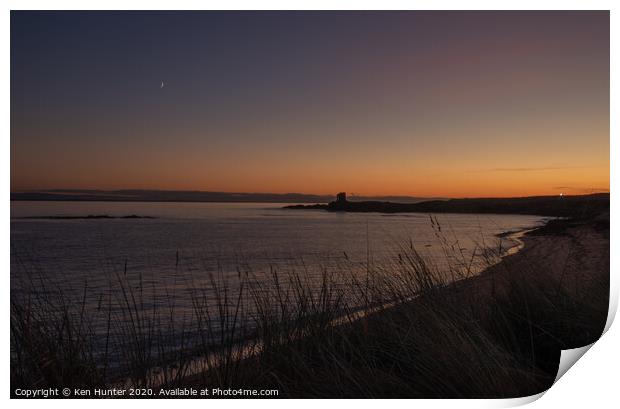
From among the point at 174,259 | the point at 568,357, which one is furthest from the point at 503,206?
the point at 174,259

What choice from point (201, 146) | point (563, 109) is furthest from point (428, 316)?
point (201, 146)

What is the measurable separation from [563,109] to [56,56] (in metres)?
4.24

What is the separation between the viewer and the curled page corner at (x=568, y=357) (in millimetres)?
3037

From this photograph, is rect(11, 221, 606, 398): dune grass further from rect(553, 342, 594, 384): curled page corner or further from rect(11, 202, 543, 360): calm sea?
rect(11, 202, 543, 360): calm sea

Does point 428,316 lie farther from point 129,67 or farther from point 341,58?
point 129,67

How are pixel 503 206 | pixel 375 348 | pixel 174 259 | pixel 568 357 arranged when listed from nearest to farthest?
pixel 375 348 → pixel 568 357 → pixel 503 206 → pixel 174 259

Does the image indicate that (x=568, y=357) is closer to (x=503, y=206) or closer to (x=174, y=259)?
(x=503, y=206)

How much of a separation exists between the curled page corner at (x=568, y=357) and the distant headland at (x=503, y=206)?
47.1 inches

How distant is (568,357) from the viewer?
3127 mm

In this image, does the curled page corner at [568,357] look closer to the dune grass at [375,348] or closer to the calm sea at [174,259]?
the dune grass at [375,348]

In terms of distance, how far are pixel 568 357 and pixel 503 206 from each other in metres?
3.17

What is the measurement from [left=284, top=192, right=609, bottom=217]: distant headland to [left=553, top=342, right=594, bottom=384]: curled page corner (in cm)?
120

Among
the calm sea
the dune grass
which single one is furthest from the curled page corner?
the calm sea

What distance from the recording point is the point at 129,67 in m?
4.96
